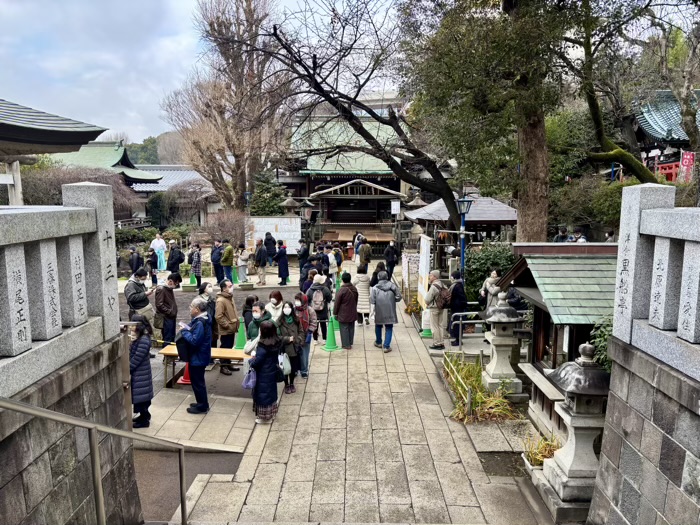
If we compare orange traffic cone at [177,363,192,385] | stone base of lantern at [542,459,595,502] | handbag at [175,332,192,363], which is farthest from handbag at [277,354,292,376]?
stone base of lantern at [542,459,595,502]

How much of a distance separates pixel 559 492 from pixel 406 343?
591cm

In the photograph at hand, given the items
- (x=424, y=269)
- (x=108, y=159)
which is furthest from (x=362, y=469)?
(x=108, y=159)

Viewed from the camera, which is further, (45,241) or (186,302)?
(186,302)

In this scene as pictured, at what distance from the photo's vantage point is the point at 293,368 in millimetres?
7941

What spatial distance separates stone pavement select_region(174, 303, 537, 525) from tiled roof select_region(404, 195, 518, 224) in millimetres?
8040

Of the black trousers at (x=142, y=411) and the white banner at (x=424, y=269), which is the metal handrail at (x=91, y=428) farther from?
the white banner at (x=424, y=269)

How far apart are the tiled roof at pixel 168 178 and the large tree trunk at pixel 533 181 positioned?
86.7 feet

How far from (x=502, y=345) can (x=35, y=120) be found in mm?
8396

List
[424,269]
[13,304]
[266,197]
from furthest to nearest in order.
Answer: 1. [266,197]
2. [424,269]
3. [13,304]

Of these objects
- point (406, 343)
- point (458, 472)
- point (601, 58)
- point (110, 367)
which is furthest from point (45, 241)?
point (601, 58)

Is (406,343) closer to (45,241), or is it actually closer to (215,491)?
(215,491)

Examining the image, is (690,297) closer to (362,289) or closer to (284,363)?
(284,363)

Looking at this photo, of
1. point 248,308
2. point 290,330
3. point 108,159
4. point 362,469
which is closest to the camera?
point 362,469

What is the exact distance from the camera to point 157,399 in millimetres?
7266
